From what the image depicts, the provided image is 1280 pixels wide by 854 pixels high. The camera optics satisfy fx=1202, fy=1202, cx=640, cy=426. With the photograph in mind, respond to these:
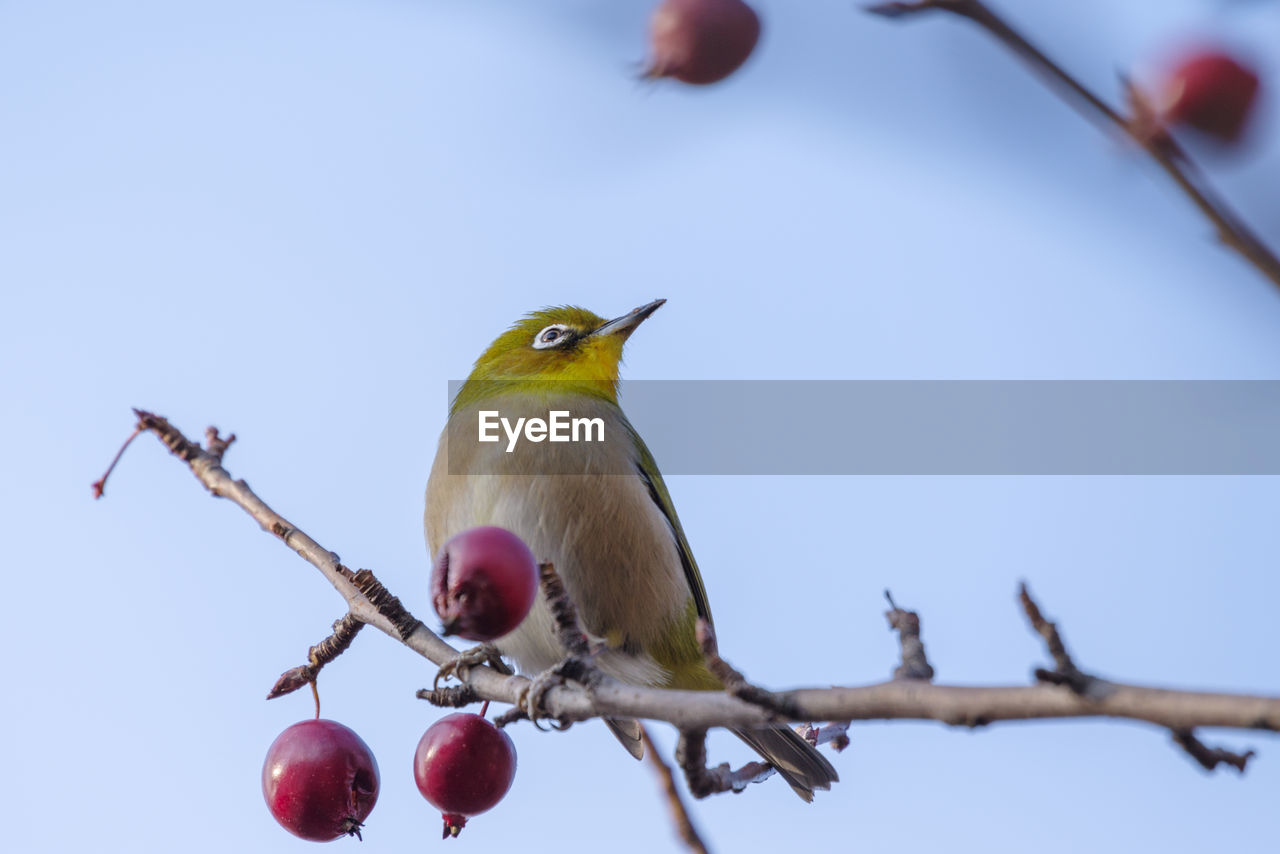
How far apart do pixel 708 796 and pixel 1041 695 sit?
51.0 inches

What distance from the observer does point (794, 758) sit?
4.84 meters

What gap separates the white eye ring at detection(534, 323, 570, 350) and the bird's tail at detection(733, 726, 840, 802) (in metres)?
2.64

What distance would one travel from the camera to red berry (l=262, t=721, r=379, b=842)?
358 centimetres

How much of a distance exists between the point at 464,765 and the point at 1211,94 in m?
3.08

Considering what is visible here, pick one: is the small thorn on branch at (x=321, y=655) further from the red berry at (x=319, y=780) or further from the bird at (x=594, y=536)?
the bird at (x=594, y=536)

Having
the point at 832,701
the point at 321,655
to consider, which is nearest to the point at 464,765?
the point at 321,655

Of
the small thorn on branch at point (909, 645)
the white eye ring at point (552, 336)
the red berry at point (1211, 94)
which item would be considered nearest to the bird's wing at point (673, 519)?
the white eye ring at point (552, 336)

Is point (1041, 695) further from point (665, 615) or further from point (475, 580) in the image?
point (665, 615)

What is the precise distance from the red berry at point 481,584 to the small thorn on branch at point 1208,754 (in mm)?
1440

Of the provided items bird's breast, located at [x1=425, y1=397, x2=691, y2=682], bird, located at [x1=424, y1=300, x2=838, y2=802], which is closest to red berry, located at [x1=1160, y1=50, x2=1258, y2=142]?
bird, located at [x1=424, y1=300, x2=838, y2=802]

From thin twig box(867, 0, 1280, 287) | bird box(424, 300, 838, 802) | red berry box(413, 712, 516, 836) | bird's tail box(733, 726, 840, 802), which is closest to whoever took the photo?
thin twig box(867, 0, 1280, 287)

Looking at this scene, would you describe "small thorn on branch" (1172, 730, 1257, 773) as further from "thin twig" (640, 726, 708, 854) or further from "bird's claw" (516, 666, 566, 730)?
"bird's claw" (516, 666, 566, 730)

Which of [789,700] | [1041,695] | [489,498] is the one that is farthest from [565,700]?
[489,498]

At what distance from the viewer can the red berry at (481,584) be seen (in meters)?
2.78
